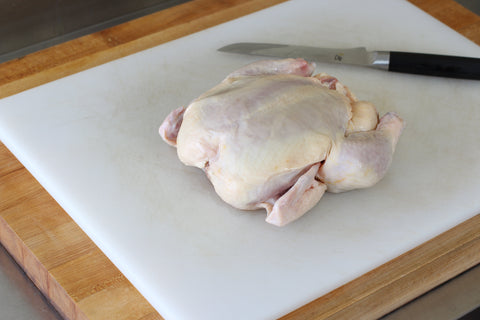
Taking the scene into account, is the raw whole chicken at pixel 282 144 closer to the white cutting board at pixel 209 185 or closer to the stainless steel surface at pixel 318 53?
the white cutting board at pixel 209 185

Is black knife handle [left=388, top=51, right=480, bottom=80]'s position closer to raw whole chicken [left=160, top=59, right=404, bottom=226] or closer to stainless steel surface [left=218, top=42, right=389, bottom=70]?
stainless steel surface [left=218, top=42, right=389, bottom=70]

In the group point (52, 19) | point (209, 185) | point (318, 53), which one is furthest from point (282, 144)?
point (52, 19)

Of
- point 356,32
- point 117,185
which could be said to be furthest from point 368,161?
point 356,32

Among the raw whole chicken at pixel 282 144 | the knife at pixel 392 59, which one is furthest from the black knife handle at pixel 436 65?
the raw whole chicken at pixel 282 144

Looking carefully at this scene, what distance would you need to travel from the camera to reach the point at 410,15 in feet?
6.94

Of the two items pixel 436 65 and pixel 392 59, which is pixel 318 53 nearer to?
pixel 392 59

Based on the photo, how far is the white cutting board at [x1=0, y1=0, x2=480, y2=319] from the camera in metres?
1.41

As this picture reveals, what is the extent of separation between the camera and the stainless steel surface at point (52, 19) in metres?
2.47

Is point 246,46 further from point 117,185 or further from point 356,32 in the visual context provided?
point 117,185

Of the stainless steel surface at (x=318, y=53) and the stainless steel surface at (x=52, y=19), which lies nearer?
the stainless steel surface at (x=318, y=53)

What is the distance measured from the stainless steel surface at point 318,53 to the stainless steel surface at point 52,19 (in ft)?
2.87

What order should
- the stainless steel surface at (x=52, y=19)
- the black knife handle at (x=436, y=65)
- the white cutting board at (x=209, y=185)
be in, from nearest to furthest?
the white cutting board at (x=209, y=185) → the black knife handle at (x=436, y=65) → the stainless steel surface at (x=52, y=19)

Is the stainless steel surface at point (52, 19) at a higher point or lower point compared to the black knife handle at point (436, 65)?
lower

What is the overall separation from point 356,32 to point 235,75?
534mm
